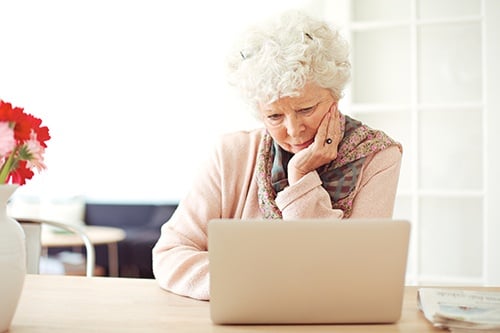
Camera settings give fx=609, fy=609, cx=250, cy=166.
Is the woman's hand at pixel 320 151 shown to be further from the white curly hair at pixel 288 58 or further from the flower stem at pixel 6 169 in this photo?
the flower stem at pixel 6 169

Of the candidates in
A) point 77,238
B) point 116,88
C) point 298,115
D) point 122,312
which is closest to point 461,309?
point 122,312

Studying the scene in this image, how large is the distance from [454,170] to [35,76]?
3944 mm

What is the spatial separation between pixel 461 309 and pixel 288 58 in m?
0.74

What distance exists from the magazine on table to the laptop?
0.09 metres

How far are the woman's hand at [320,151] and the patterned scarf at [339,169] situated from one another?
0.03 meters

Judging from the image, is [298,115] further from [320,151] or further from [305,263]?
[305,263]

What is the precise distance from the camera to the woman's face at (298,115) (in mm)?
1532

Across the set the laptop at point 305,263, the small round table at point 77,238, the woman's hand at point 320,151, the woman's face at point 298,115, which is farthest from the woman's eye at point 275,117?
the small round table at point 77,238

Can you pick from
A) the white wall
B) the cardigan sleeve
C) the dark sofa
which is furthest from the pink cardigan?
the white wall

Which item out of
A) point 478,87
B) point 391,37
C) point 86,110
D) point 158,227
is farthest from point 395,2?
point 86,110

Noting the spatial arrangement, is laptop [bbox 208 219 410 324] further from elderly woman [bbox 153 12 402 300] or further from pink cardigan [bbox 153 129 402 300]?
elderly woman [bbox 153 12 402 300]

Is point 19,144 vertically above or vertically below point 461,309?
above

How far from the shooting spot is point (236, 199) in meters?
1.69

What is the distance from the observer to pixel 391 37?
3.03 m
